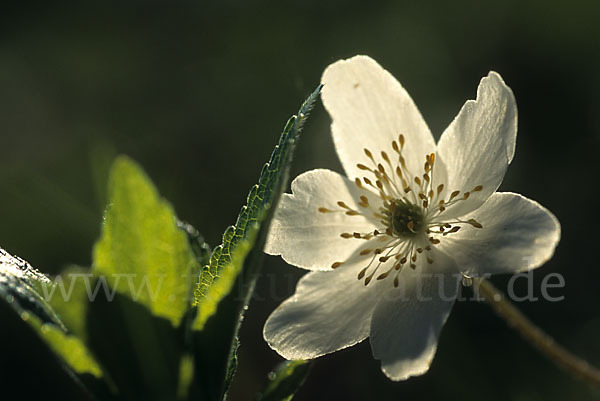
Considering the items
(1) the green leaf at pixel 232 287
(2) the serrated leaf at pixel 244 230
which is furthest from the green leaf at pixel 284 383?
(2) the serrated leaf at pixel 244 230

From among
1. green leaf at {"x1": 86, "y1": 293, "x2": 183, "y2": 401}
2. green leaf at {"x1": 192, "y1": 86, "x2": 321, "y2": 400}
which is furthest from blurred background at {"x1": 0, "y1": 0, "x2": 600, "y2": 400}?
green leaf at {"x1": 86, "y1": 293, "x2": 183, "y2": 401}

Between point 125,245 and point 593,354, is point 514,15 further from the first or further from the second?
point 125,245

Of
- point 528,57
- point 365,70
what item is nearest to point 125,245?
point 365,70

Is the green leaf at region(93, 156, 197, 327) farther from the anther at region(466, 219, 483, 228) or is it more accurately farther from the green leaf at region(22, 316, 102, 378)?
the anther at region(466, 219, 483, 228)

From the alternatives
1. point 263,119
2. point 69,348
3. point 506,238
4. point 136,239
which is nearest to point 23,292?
point 69,348

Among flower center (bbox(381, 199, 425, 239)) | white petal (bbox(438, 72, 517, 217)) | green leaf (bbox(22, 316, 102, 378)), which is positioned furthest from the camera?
flower center (bbox(381, 199, 425, 239))

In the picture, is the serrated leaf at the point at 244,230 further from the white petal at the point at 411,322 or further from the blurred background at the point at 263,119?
the blurred background at the point at 263,119
